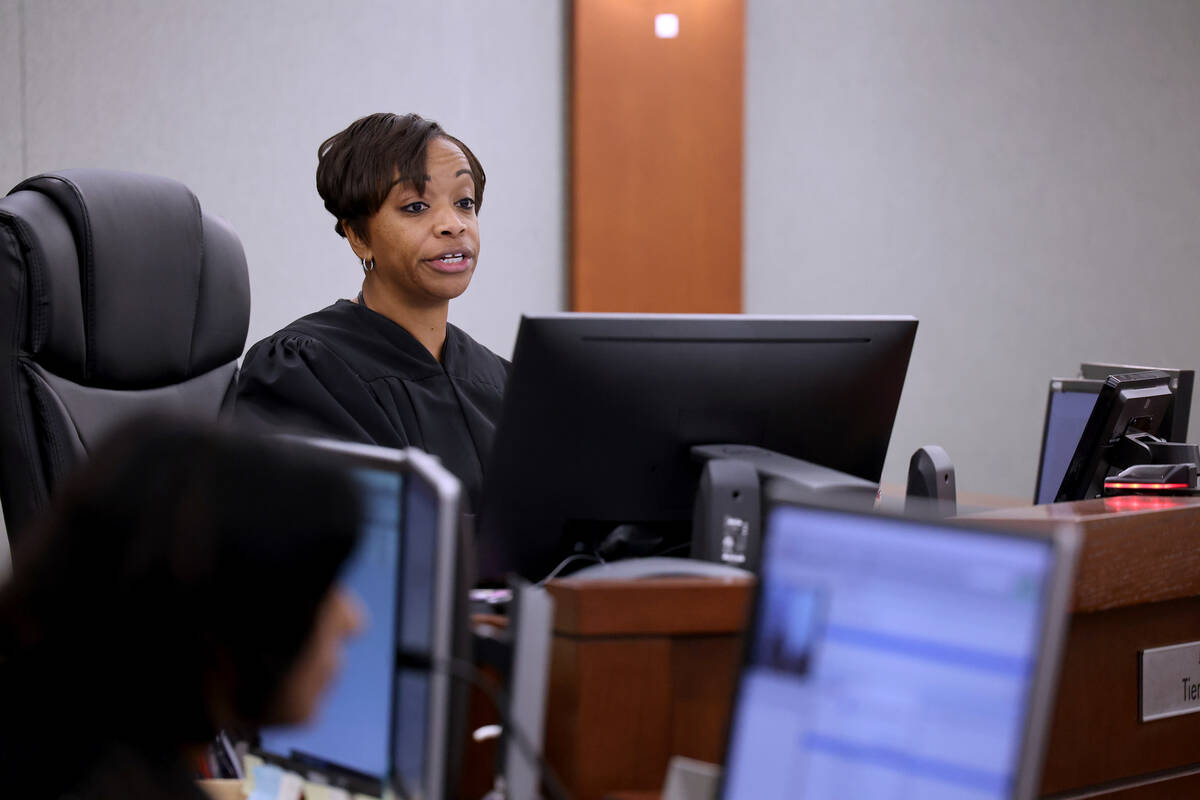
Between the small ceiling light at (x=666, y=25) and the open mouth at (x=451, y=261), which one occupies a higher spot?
the small ceiling light at (x=666, y=25)

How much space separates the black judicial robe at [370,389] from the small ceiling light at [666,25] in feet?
6.55

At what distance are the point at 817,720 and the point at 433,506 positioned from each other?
32cm

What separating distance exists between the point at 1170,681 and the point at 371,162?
1.60 meters

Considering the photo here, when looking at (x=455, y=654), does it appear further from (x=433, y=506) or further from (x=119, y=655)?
(x=119, y=655)

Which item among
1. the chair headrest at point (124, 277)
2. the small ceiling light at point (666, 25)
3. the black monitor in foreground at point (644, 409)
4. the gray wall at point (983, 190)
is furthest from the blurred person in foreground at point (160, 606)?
the gray wall at point (983, 190)

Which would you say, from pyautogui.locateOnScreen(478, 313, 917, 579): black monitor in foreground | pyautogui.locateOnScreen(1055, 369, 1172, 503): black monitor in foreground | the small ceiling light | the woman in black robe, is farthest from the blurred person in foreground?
the small ceiling light

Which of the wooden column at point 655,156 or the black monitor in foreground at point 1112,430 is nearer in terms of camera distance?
the black monitor in foreground at point 1112,430

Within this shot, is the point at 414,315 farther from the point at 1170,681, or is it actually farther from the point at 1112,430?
the point at 1170,681

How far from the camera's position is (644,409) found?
4.99 ft

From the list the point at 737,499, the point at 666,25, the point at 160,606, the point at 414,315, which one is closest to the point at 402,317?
the point at 414,315

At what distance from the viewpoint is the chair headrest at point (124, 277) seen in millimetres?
1928

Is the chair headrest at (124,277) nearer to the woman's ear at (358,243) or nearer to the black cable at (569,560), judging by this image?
the woman's ear at (358,243)

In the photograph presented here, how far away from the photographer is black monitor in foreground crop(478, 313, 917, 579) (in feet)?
4.88

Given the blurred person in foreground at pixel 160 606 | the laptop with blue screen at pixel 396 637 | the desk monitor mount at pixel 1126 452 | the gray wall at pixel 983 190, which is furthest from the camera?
the gray wall at pixel 983 190
